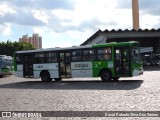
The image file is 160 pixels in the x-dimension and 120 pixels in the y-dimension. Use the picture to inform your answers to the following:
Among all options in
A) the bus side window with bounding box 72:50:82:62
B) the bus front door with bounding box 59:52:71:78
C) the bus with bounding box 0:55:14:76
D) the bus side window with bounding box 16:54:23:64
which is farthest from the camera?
the bus with bounding box 0:55:14:76

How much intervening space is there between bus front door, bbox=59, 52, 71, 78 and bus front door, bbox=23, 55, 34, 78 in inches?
114

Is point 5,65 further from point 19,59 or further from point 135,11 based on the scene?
point 135,11

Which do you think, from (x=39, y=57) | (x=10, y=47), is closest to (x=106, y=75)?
(x=39, y=57)

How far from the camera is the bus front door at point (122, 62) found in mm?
23688

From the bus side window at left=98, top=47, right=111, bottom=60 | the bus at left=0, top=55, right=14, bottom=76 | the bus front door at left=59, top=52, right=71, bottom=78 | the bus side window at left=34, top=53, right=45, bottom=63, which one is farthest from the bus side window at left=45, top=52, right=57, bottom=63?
the bus at left=0, top=55, right=14, bottom=76

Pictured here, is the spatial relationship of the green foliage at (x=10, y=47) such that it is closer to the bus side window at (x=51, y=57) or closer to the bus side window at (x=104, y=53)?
the bus side window at (x=51, y=57)

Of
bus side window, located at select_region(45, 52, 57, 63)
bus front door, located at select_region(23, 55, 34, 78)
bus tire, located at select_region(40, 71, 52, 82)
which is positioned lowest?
bus tire, located at select_region(40, 71, 52, 82)

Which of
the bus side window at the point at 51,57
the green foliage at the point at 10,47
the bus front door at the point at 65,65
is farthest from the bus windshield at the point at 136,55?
the green foliage at the point at 10,47

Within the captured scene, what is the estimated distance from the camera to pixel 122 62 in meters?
23.9

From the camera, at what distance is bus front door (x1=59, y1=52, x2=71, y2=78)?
26656 mm

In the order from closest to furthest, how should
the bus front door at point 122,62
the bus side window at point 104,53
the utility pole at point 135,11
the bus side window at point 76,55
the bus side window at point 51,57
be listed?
the bus front door at point 122,62
the bus side window at point 104,53
the bus side window at point 76,55
the bus side window at point 51,57
the utility pole at point 135,11

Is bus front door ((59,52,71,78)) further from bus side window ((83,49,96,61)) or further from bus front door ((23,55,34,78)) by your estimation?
bus front door ((23,55,34,78))

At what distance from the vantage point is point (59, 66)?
89.1 ft

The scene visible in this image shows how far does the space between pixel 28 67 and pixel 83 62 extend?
5.26m
